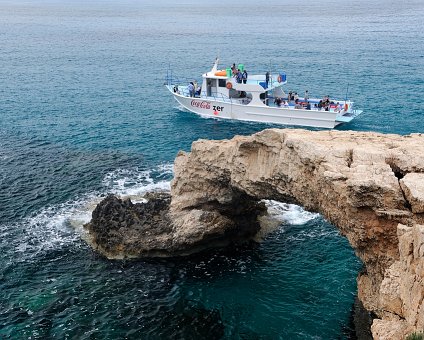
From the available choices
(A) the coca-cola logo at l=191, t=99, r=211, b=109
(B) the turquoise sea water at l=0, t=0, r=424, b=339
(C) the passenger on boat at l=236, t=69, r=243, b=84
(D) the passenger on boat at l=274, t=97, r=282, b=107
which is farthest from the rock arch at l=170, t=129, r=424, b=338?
(A) the coca-cola logo at l=191, t=99, r=211, b=109

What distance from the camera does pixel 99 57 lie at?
111875mm

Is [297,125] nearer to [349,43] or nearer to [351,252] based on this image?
[351,252]

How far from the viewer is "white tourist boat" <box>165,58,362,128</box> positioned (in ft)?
214

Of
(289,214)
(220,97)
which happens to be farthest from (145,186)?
(220,97)

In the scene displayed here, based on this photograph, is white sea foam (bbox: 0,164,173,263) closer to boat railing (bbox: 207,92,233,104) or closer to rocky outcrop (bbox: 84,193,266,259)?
rocky outcrop (bbox: 84,193,266,259)

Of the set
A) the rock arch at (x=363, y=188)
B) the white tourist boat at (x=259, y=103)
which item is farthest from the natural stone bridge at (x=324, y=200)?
the white tourist boat at (x=259, y=103)

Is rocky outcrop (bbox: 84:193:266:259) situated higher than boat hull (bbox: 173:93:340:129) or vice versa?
boat hull (bbox: 173:93:340:129)

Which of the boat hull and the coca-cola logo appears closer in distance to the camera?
the boat hull

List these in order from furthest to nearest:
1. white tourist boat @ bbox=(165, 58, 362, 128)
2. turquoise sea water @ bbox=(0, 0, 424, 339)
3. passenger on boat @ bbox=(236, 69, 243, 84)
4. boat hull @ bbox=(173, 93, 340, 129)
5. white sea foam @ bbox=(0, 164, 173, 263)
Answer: passenger on boat @ bbox=(236, 69, 243, 84)
boat hull @ bbox=(173, 93, 340, 129)
white tourist boat @ bbox=(165, 58, 362, 128)
white sea foam @ bbox=(0, 164, 173, 263)
turquoise sea water @ bbox=(0, 0, 424, 339)

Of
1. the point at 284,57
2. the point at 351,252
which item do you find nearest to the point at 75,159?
the point at 351,252

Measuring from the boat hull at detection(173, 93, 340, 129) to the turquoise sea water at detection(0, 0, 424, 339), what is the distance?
69.9 inches

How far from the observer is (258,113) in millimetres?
68312

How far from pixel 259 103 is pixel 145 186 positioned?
27.1 meters

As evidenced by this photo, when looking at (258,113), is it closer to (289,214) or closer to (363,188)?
(289,214)
